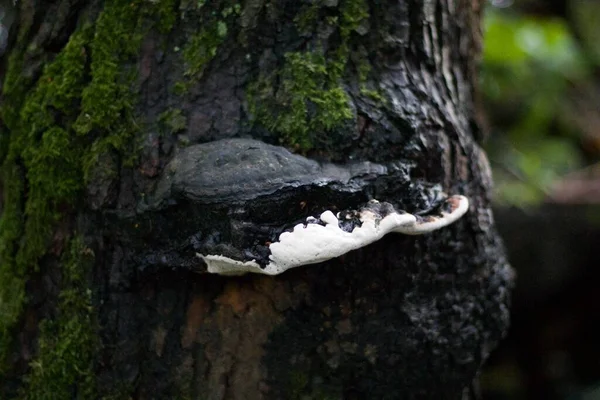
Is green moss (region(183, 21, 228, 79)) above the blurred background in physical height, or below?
above

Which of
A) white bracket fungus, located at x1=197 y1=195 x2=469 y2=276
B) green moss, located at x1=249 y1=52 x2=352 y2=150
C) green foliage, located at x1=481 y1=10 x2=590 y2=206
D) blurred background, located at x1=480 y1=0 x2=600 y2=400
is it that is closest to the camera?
white bracket fungus, located at x1=197 y1=195 x2=469 y2=276

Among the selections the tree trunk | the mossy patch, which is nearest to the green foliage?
the tree trunk

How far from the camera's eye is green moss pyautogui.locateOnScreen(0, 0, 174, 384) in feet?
4.69

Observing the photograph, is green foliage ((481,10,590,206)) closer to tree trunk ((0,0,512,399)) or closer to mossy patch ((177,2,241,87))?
tree trunk ((0,0,512,399))

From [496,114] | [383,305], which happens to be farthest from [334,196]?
[496,114]

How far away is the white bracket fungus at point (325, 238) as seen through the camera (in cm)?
117

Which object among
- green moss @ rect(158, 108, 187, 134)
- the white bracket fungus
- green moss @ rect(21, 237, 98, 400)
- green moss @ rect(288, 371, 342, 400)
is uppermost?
green moss @ rect(158, 108, 187, 134)

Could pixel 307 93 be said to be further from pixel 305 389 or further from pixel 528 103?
pixel 528 103

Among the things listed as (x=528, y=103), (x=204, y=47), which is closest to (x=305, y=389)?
(x=204, y=47)

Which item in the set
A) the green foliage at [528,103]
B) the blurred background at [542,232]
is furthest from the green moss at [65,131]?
the green foliage at [528,103]

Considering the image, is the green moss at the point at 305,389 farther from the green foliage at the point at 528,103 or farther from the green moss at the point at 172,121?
the green foliage at the point at 528,103

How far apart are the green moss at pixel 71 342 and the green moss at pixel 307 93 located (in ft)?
1.78

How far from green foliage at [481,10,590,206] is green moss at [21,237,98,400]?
3479mm

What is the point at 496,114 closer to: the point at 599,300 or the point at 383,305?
the point at 599,300
